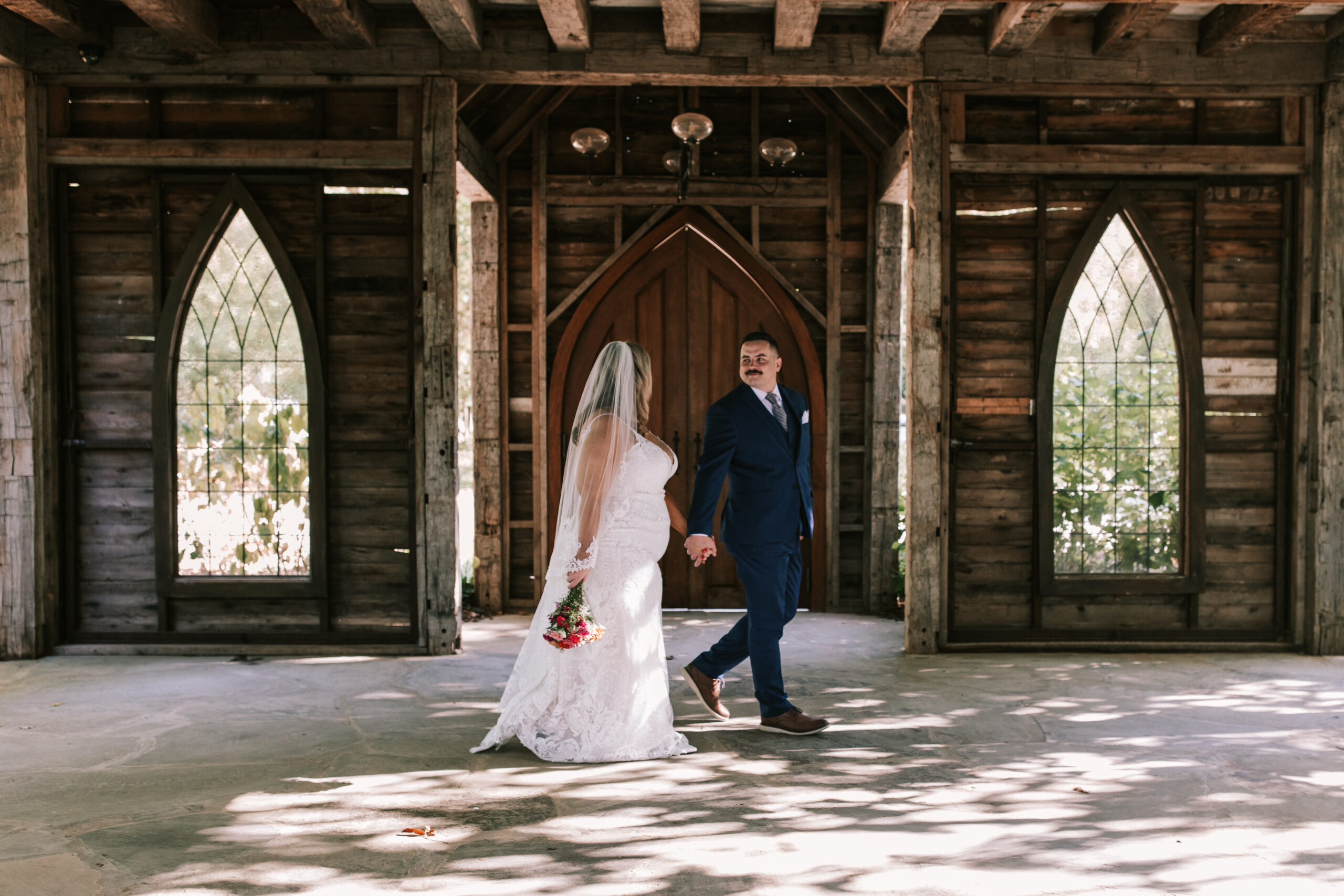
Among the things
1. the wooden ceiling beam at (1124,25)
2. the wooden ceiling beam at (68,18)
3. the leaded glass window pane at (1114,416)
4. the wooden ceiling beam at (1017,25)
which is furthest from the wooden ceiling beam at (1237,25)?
the wooden ceiling beam at (68,18)

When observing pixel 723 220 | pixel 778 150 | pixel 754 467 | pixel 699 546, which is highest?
pixel 778 150

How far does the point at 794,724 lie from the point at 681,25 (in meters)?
3.85

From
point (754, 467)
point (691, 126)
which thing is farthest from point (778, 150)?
point (754, 467)

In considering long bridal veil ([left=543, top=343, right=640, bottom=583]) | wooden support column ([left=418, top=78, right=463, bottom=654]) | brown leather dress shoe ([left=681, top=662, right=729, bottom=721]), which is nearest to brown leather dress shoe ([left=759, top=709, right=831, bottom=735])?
brown leather dress shoe ([left=681, top=662, right=729, bottom=721])

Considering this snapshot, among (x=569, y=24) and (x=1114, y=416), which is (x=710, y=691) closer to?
(x=1114, y=416)

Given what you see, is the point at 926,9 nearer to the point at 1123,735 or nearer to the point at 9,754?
the point at 1123,735

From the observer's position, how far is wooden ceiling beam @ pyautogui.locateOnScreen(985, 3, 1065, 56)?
5293 mm

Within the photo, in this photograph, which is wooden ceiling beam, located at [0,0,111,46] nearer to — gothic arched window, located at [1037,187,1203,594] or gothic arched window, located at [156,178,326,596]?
gothic arched window, located at [156,178,326,596]

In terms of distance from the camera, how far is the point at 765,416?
4250 mm

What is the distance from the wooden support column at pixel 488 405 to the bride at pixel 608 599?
11.9ft

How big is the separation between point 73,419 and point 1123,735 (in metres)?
6.04

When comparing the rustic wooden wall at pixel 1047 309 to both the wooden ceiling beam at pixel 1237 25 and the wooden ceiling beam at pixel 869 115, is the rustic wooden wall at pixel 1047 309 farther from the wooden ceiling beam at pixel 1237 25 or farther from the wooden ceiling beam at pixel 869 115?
the wooden ceiling beam at pixel 869 115

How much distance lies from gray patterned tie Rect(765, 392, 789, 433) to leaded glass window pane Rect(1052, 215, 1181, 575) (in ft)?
8.29

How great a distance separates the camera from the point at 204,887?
2.70 metres
